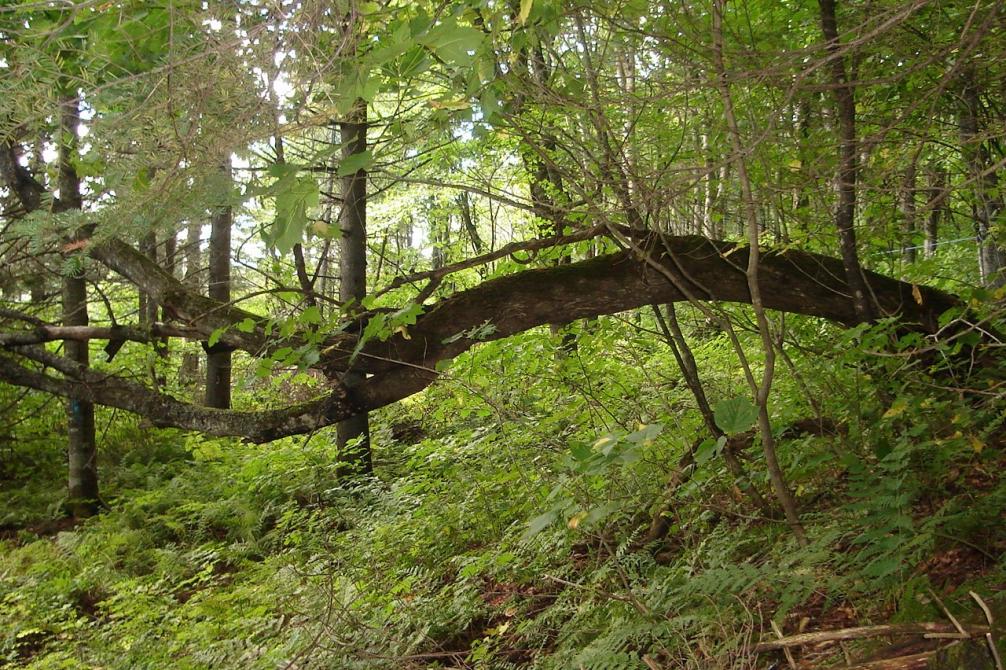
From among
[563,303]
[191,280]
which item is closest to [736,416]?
[563,303]

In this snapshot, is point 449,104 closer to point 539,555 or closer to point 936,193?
point 539,555

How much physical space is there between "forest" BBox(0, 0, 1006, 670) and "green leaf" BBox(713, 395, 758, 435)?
0.02 metres

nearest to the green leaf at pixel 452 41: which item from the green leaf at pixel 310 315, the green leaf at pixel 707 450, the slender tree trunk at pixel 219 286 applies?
the green leaf at pixel 707 450

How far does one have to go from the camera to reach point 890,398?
3617 millimetres

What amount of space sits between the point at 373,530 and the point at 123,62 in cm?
377

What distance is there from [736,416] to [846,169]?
1.55 m

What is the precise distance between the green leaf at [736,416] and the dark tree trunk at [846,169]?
124 cm

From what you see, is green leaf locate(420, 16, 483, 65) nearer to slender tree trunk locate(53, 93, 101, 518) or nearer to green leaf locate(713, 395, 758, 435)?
green leaf locate(713, 395, 758, 435)

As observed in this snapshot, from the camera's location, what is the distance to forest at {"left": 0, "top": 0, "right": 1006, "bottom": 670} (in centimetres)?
200

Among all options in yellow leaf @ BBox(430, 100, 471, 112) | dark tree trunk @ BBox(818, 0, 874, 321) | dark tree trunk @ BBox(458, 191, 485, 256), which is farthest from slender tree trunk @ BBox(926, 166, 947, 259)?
dark tree trunk @ BBox(458, 191, 485, 256)

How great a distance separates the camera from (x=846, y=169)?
9.92 feet

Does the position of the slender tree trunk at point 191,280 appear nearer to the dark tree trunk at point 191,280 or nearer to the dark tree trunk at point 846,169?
the dark tree trunk at point 191,280

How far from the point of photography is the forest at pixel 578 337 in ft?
6.56

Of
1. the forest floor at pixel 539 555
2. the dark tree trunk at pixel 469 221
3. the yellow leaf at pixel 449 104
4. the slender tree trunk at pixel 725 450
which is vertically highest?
the dark tree trunk at pixel 469 221
